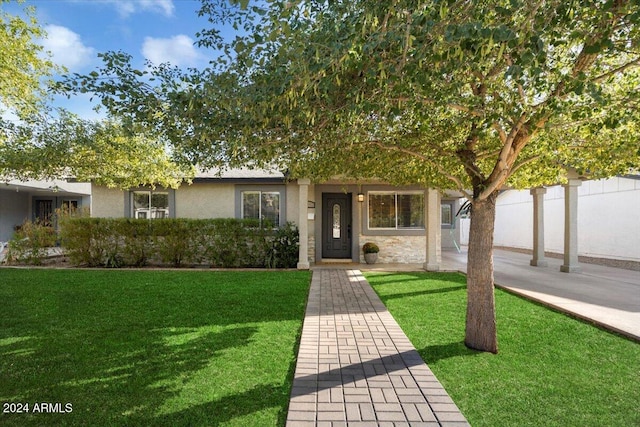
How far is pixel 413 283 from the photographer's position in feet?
27.3

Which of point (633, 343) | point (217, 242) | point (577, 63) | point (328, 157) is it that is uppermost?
point (577, 63)

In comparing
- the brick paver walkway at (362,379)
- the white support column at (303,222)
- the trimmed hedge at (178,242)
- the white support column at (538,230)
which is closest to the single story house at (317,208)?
the trimmed hedge at (178,242)

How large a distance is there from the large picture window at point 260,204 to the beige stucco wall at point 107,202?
4374 millimetres

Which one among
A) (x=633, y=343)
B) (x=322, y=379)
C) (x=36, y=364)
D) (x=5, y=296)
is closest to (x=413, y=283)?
(x=633, y=343)

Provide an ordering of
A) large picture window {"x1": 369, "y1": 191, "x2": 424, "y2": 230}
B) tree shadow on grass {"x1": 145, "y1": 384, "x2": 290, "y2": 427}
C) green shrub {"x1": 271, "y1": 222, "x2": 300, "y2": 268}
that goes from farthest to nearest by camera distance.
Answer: large picture window {"x1": 369, "y1": 191, "x2": 424, "y2": 230} < green shrub {"x1": 271, "y1": 222, "x2": 300, "y2": 268} < tree shadow on grass {"x1": 145, "y1": 384, "x2": 290, "y2": 427}

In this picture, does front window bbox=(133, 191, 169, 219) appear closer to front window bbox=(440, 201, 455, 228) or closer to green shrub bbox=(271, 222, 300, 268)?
green shrub bbox=(271, 222, 300, 268)

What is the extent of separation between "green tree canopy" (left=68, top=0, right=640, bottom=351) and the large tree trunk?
0.01m

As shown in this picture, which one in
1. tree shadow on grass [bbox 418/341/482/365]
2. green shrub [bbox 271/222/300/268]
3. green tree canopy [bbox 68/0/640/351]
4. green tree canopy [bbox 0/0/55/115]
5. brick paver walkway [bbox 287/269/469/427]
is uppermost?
green tree canopy [bbox 0/0/55/115]

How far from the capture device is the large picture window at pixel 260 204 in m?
12.0

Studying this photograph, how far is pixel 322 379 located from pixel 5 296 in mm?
6972

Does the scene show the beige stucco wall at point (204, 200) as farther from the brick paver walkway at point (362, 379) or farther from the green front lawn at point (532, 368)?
the green front lawn at point (532, 368)

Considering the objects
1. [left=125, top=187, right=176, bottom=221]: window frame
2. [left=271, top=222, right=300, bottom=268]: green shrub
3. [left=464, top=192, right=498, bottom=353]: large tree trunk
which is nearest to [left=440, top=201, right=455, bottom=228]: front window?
[left=271, top=222, right=300, bottom=268]: green shrub

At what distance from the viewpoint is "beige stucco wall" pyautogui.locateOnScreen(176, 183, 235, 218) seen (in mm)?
12070

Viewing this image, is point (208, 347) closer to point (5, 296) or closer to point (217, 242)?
point (5, 296)
